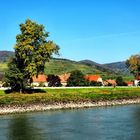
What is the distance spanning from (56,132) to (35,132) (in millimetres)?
2749

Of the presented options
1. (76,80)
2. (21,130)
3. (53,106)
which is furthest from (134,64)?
(21,130)

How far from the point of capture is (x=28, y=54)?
102250 mm

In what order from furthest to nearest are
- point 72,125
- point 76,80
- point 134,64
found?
point 134,64 → point 76,80 → point 72,125

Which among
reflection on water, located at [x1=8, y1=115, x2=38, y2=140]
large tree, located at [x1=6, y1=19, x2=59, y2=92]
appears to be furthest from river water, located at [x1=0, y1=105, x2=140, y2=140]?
large tree, located at [x1=6, y1=19, x2=59, y2=92]

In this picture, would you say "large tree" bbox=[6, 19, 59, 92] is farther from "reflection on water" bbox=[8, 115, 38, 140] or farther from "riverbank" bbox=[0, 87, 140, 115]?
"reflection on water" bbox=[8, 115, 38, 140]

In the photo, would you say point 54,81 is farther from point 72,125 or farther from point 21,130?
point 21,130

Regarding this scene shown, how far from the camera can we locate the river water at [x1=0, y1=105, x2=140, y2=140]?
55219 mm

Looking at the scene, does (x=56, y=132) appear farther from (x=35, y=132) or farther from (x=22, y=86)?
(x=22, y=86)

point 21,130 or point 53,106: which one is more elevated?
point 53,106

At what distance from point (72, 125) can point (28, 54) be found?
3996 cm

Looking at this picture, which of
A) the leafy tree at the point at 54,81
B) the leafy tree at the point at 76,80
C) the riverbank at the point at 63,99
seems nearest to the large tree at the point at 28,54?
the riverbank at the point at 63,99

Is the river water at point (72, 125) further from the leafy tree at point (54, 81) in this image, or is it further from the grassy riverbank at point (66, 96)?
the leafy tree at point (54, 81)

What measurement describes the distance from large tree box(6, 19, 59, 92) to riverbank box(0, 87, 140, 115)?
4161 millimetres

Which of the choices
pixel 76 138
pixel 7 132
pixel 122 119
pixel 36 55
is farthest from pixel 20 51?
pixel 76 138
